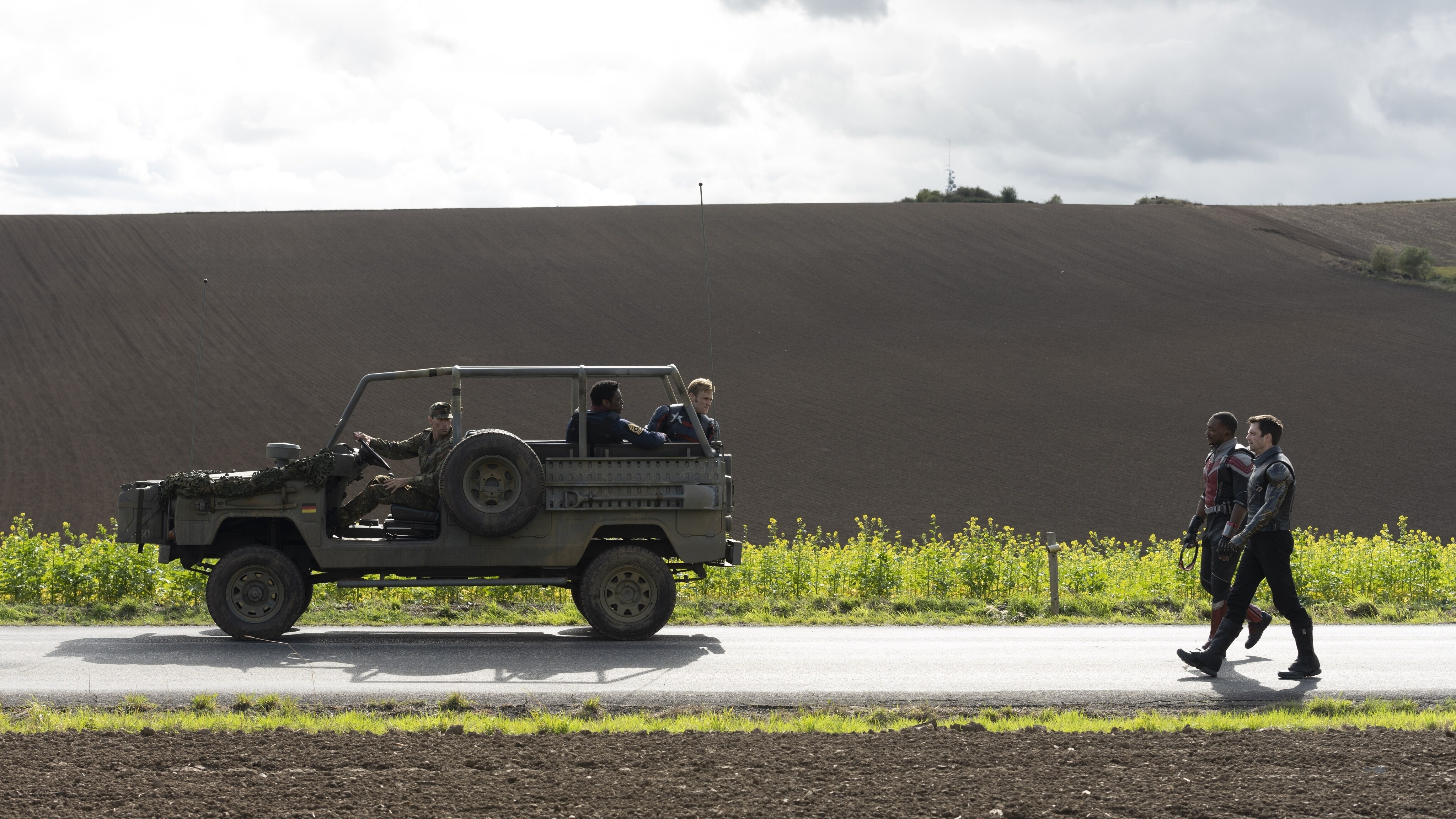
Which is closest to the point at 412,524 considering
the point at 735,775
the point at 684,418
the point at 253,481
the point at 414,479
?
the point at 414,479

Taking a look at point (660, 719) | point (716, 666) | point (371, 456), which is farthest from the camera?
point (371, 456)

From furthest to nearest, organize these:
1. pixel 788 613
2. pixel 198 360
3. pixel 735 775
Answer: pixel 198 360
pixel 788 613
pixel 735 775

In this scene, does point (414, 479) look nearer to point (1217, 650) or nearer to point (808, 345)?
point (1217, 650)

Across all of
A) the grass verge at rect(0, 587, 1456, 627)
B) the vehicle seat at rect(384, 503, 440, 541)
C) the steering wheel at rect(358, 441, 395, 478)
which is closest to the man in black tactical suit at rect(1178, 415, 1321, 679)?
the grass verge at rect(0, 587, 1456, 627)

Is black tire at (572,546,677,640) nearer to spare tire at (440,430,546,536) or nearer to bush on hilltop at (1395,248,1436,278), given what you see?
spare tire at (440,430,546,536)

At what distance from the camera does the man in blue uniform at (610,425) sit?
405 inches

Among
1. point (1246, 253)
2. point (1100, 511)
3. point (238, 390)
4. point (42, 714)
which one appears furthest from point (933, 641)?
point (1246, 253)

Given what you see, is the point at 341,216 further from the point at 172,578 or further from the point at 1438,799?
the point at 1438,799

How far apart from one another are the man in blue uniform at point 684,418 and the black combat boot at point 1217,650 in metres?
4.19

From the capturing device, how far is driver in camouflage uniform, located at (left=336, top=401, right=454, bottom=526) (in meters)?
10.2

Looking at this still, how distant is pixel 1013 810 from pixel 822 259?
5437 centimetres

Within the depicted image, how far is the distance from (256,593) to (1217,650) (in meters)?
7.39

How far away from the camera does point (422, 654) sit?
31.1 ft

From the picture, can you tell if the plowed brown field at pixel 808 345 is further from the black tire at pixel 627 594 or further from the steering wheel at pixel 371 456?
the steering wheel at pixel 371 456
